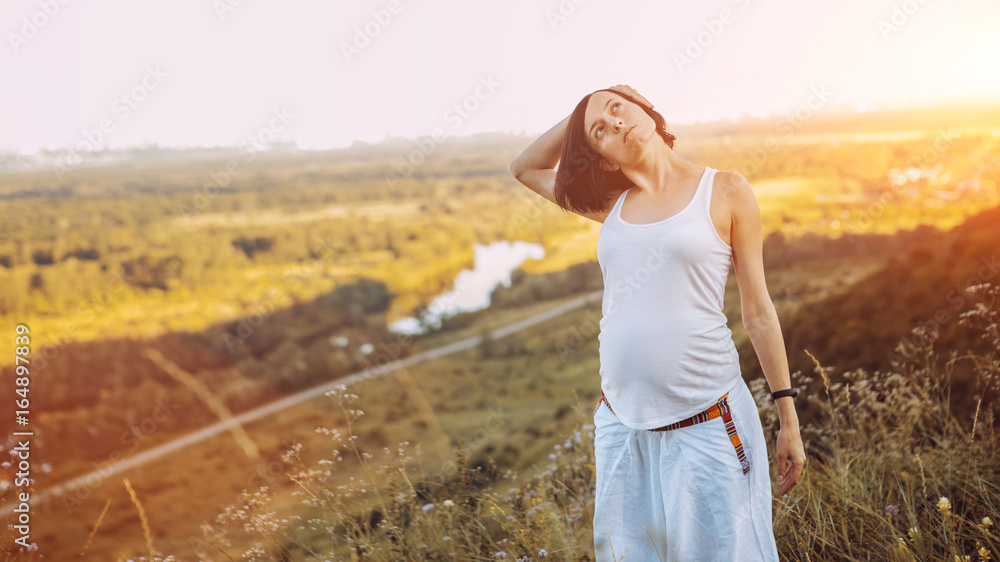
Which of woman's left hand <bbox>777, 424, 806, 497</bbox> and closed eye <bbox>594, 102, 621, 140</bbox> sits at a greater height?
closed eye <bbox>594, 102, 621, 140</bbox>

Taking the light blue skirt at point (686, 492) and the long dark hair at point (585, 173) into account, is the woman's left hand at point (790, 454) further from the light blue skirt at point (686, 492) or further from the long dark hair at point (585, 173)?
the long dark hair at point (585, 173)

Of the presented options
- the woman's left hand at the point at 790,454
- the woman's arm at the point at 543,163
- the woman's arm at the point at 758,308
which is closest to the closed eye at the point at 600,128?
the woman's arm at the point at 543,163

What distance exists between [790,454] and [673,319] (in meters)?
0.47

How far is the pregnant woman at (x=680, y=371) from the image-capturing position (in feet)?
4.78

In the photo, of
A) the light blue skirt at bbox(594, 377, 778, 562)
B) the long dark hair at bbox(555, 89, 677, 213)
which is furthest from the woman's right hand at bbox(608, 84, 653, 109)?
the light blue skirt at bbox(594, 377, 778, 562)

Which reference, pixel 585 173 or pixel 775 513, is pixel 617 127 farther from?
pixel 775 513

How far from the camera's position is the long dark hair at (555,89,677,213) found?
1757 millimetres

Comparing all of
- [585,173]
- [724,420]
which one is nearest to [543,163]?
[585,173]

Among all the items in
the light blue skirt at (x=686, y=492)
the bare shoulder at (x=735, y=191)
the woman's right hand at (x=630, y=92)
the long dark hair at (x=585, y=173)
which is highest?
the woman's right hand at (x=630, y=92)

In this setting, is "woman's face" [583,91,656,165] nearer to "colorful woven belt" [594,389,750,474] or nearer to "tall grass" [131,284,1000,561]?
"colorful woven belt" [594,389,750,474]

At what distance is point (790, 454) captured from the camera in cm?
155

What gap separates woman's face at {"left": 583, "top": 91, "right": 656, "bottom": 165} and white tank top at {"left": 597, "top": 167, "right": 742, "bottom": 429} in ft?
0.69

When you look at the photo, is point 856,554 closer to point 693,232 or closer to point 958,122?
point 693,232

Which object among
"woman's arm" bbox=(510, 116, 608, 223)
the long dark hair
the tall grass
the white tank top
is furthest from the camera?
the tall grass
